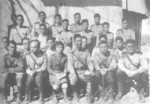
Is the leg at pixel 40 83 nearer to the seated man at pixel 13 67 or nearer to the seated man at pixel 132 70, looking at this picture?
the seated man at pixel 13 67

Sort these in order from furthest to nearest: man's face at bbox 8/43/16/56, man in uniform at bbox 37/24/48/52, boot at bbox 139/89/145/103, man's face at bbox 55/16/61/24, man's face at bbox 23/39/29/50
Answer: man's face at bbox 55/16/61/24
man in uniform at bbox 37/24/48/52
man's face at bbox 23/39/29/50
man's face at bbox 8/43/16/56
boot at bbox 139/89/145/103

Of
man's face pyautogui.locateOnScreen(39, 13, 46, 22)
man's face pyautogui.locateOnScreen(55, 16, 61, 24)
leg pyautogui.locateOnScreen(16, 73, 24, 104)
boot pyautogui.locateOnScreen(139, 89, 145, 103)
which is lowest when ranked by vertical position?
boot pyautogui.locateOnScreen(139, 89, 145, 103)

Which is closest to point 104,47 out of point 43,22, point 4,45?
point 43,22

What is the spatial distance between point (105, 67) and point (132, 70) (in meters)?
0.39

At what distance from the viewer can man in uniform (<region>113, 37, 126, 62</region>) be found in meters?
4.39

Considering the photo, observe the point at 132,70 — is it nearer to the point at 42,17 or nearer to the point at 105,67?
the point at 105,67

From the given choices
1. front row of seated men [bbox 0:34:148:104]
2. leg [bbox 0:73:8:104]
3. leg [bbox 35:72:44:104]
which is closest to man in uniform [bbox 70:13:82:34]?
front row of seated men [bbox 0:34:148:104]

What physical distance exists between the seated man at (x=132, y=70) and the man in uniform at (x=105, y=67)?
0.34ft

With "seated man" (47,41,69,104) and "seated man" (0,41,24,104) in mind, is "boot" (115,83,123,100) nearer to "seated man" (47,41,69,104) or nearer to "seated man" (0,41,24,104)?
"seated man" (47,41,69,104)

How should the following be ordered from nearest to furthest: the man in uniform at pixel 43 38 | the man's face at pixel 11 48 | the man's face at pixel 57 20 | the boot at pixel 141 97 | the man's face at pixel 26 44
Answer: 1. the boot at pixel 141 97
2. the man's face at pixel 11 48
3. the man's face at pixel 26 44
4. the man in uniform at pixel 43 38
5. the man's face at pixel 57 20

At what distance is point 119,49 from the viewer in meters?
4.45

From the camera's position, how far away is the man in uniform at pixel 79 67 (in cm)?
418

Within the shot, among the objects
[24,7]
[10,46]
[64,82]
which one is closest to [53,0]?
[24,7]

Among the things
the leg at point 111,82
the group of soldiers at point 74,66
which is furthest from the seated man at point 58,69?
the leg at point 111,82
